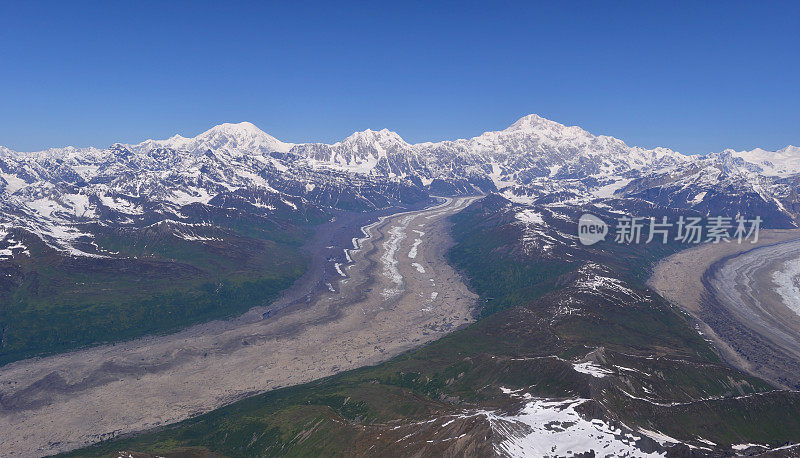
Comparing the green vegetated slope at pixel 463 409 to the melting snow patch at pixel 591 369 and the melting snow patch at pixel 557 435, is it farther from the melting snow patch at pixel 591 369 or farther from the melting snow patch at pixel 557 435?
the melting snow patch at pixel 557 435

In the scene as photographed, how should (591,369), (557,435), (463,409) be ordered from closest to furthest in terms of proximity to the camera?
(557,435)
(463,409)
(591,369)

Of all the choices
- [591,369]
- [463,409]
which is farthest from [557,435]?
[591,369]

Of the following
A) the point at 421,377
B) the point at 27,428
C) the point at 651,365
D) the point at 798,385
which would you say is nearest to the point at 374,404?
the point at 421,377

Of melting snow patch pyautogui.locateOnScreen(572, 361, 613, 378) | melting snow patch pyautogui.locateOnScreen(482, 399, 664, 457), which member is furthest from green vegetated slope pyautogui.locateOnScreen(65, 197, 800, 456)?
melting snow patch pyautogui.locateOnScreen(482, 399, 664, 457)

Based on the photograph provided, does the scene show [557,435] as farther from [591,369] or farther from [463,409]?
[591,369]

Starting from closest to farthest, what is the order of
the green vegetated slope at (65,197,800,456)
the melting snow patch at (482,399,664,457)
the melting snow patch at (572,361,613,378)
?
the melting snow patch at (482,399,664,457) → the green vegetated slope at (65,197,800,456) → the melting snow patch at (572,361,613,378)

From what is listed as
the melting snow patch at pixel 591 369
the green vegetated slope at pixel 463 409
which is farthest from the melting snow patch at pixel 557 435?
the melting snow patch at pixel 591 369

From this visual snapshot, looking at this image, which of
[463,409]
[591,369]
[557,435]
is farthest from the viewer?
[591,369]

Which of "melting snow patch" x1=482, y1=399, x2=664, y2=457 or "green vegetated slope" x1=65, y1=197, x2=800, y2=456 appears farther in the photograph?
"green vegetated slope" x1=65, y1=197, x2=800, y2=456

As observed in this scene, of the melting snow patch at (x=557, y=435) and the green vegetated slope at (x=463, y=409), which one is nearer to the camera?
the melting snow patch at (x=557, y=435)

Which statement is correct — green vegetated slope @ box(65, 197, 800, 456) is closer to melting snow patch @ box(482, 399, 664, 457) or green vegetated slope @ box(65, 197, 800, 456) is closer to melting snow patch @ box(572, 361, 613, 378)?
melting snow patch @ box(572, 361, 613, 378)

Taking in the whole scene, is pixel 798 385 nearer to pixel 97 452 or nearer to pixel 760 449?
pixel 760 449
